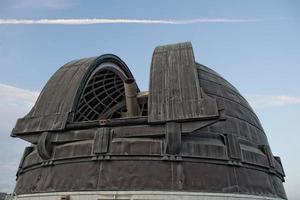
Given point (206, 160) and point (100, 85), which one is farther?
point (100, 85)

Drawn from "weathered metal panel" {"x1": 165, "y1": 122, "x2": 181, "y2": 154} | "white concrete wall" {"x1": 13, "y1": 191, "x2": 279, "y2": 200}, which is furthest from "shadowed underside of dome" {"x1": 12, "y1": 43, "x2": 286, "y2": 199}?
"white concrete wall" {"x1": 13, "y1": 191, "x2": 279, "y2": 200}

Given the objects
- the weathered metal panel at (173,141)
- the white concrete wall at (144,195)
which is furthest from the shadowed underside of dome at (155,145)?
the white concrete wall at (144,195)

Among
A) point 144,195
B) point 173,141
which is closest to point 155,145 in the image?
point 173,141

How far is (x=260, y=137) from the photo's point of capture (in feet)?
61.8

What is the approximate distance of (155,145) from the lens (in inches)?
517

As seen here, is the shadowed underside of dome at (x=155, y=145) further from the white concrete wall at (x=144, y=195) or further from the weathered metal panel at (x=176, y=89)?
the white concrete wall at (x=144, y=195)

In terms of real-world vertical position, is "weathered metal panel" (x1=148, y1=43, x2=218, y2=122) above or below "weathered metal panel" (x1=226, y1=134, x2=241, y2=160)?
above

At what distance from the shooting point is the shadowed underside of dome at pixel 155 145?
12594 mm

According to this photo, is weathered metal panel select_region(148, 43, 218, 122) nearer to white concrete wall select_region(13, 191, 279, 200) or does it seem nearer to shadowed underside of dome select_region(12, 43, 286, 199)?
shadowed underside of dome select_region(12, 43, 286, 199)

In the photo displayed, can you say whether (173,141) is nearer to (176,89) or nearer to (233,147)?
(176,89)

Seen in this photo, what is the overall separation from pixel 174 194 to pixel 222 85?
37.8 ft

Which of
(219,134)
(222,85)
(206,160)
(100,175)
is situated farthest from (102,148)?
(222,85)

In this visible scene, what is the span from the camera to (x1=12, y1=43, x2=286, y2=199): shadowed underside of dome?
12.6m

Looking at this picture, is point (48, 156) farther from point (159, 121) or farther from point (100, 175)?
point (159, 121)
